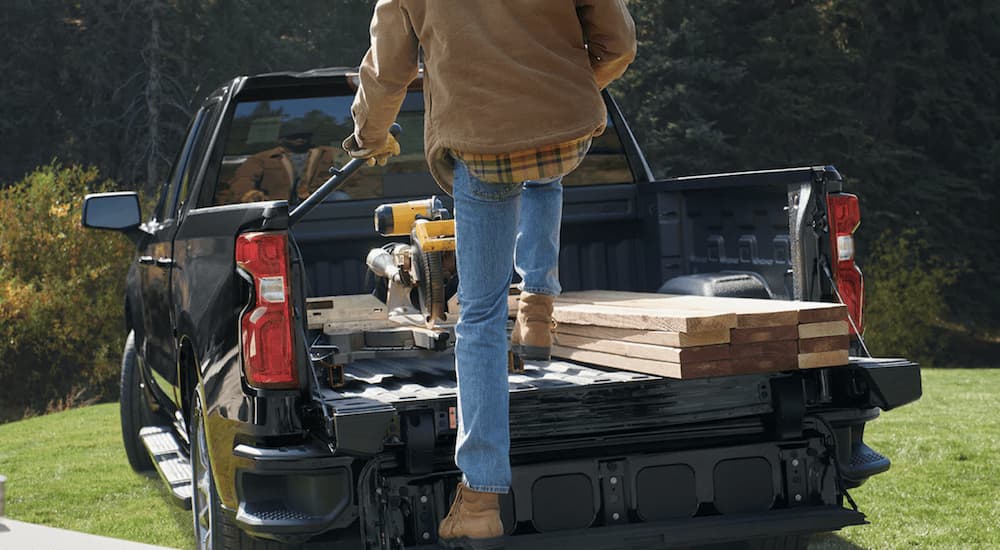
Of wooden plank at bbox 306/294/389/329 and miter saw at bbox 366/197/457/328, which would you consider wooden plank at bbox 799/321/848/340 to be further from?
wooden plank at bbox 306/294/389/329

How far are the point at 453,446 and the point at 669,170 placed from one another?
26.2 metres

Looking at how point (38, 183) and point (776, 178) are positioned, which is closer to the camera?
point (776, 178)

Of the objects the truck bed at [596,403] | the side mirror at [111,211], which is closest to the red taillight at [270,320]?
the truck bed at [596,403]

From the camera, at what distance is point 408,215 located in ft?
17.2

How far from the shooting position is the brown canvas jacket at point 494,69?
11.9 feet

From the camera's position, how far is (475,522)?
3760mm

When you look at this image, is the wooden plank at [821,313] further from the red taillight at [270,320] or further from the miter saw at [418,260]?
the red taillight at [270,320]

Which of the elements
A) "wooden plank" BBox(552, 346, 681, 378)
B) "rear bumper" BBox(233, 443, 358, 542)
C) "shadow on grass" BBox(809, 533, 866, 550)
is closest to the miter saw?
"wooden plank" BBox(552, 346, 681, 378)

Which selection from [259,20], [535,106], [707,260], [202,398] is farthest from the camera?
[259,20]

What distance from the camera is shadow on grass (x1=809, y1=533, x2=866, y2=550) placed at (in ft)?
19.1

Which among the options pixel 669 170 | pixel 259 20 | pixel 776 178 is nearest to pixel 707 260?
pixel 776 178

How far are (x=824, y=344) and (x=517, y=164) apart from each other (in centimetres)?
126

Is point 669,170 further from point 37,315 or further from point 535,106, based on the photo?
point 535,106

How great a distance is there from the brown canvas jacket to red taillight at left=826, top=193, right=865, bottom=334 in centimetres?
134
